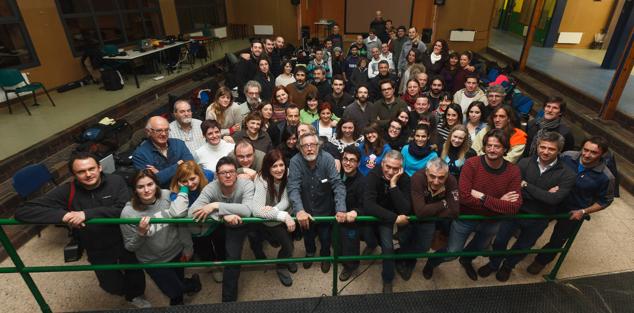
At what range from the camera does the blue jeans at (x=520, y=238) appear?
10.3ft

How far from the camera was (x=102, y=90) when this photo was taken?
26.6 feet

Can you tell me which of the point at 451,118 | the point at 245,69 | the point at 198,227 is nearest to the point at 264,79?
the point at 245,69

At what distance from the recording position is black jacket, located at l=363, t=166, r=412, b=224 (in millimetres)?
2766

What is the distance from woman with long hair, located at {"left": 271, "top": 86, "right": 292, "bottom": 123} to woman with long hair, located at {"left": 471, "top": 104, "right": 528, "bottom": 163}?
8.67 ft

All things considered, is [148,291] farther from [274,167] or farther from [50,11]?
[50,11]

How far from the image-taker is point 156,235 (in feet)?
8.71

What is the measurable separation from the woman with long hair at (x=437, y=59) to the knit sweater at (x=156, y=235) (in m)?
6.09

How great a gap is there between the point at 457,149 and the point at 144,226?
320 cm

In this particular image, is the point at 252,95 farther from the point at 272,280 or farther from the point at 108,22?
the point at 108,22

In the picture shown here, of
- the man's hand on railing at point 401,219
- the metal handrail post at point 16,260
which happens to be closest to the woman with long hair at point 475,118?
the man's hand on railing at point 401,219

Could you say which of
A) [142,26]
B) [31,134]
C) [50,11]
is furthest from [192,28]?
[31,134]

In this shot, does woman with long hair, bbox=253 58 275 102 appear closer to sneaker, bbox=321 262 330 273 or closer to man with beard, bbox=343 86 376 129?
man with beard, bbox=343 86 376 129

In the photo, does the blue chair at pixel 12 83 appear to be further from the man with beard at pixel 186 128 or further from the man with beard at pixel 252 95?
the man with beard at pixel 252 95

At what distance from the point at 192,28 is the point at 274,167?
12417 millimetres
